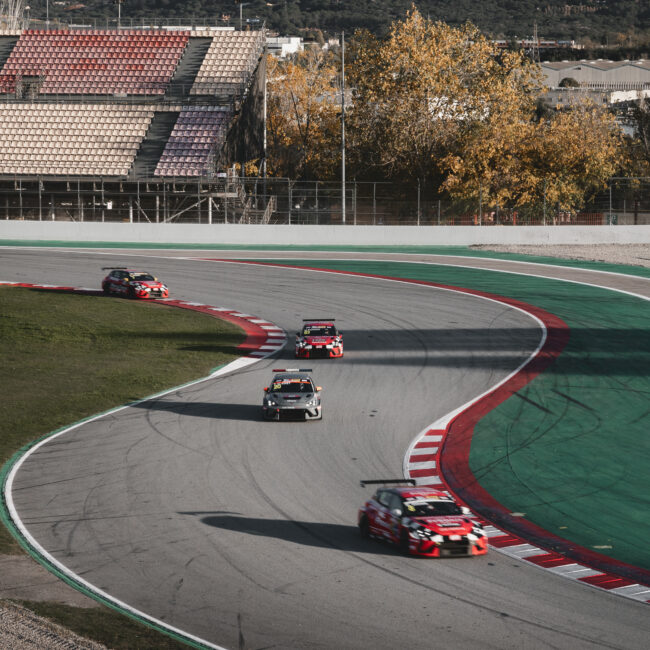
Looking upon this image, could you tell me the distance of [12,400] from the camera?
25.3m

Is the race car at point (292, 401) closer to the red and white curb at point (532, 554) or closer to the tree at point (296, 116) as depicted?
the red and white curb at point (532, 554)

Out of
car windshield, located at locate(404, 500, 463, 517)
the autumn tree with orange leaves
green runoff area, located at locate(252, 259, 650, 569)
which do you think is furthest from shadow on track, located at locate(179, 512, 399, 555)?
the autumn tree with orange leaves

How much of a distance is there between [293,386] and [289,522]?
7.12 m

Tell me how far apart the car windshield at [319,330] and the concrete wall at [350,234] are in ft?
95.4

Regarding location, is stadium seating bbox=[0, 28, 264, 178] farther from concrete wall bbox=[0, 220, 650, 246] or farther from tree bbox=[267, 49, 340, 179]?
tree bbox=[267, 49, 340, 179]

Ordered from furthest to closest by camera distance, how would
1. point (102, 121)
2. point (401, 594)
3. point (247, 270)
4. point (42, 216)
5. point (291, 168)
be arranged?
point (291, 168) < point (102, 121) < point (42, 216) < point (247, 270) < point (401, 594)

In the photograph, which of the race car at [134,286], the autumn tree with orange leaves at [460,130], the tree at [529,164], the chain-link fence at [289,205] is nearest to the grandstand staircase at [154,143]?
the chain-link fence at [289,205]

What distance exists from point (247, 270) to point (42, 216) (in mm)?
20337

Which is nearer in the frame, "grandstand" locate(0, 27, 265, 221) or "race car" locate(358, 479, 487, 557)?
"race car" locate(358, 479, 487, 557)

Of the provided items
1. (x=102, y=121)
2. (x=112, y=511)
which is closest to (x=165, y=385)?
(x=112, y=511)

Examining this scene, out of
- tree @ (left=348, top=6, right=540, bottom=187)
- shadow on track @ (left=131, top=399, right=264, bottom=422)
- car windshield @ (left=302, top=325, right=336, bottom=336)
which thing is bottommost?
shadow on track @ (left=131, top=399, right=264, bottom=422)

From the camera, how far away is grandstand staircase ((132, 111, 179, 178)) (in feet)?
212

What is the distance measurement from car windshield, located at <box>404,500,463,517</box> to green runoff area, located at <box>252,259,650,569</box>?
2058 millimetres

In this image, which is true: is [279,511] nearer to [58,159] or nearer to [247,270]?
[247,270]
